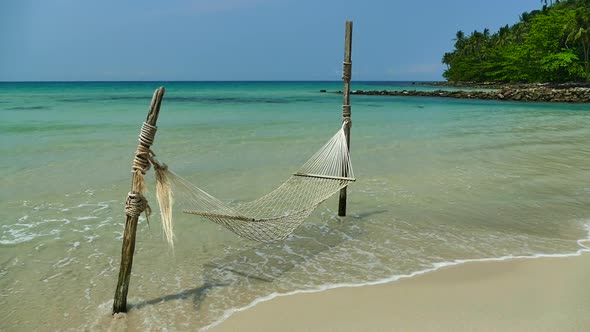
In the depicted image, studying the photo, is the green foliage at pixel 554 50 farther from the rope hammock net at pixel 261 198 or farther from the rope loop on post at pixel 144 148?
the rope loop on post at pixel 144 148

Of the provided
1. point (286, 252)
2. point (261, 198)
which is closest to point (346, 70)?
point (261, 198)

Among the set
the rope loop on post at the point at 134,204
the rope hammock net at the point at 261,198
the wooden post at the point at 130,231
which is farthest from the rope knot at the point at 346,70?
the rope loop on post at the point at 134,204

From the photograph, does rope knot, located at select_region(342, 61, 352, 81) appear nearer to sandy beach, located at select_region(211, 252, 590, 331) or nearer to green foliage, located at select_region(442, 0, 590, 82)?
sandy beach, located at select_region(211, 252, 590, 331)

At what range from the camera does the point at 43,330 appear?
282cm

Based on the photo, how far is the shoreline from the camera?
9.18 feet

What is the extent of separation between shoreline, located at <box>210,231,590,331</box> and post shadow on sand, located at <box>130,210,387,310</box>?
42 cm

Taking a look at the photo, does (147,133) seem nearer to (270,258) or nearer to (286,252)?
(270,258)

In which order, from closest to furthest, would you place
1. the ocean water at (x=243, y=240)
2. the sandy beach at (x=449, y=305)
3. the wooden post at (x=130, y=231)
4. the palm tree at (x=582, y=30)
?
the wooden post at (x=130, y=231) → the sandy beach at (x=449, y=305) → the ocean water at (x=243, y=240) → the palm tree at (x=582, y=30)

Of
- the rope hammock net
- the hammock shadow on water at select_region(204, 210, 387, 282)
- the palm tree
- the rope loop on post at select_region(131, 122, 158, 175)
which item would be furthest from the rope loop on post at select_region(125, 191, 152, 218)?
the palm tree

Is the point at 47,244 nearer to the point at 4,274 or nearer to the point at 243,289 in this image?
the point at 4,274

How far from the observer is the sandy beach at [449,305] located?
279cm

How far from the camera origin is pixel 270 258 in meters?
3.98

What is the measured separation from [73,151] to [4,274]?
19.9ft

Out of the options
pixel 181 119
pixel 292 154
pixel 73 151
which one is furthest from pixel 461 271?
pixel 181 119
